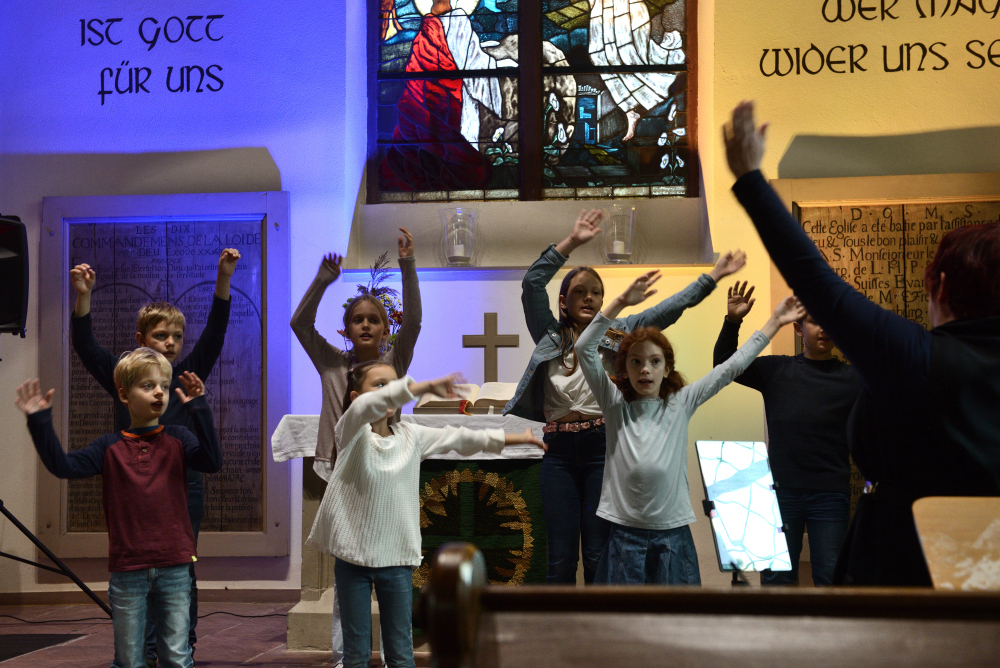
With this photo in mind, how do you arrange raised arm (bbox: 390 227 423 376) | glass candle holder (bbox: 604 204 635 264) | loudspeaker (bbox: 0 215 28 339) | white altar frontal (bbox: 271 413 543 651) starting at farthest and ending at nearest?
glass candle holder (bbox: 604 204 635 264), loudspeaker (bbox: 0 215 28 339), white altar frontal (bbox: 271 413 543 651), raised arm (bbox: 390 227 423 376)

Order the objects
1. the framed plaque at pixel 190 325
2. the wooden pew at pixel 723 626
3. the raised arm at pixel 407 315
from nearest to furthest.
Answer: the wooden pew at pixel 723 626 → the raised arm at pixel 407 315 → the framed plaque at pixel 190 325

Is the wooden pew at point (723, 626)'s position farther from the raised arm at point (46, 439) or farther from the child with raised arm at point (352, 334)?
the child with raised arm at point (352, 334)

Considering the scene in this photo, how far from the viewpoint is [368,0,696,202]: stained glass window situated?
5.75 m

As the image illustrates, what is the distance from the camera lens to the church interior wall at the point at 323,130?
15.6 feet

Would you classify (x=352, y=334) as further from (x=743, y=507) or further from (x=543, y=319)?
(x=743, y=507)

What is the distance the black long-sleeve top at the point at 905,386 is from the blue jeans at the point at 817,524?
183 centimetres

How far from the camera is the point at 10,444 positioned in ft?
16.8

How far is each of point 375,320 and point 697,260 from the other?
2568 millimetres

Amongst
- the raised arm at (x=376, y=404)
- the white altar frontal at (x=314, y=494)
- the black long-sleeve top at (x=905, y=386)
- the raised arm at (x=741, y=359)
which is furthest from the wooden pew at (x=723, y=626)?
the white altar frontal at (x=314, y=494)

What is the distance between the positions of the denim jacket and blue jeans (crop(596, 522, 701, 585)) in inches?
28.9

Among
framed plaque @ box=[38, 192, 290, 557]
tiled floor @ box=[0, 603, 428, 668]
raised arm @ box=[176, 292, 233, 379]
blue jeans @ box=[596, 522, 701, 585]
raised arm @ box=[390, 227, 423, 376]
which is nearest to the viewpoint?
blue jeans @ box=[596, 522, 701, 585]

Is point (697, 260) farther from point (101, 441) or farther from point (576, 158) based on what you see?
point (101, 441)

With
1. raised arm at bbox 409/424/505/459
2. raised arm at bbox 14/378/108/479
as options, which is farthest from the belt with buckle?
raised arm at bbox 14/378/108/479

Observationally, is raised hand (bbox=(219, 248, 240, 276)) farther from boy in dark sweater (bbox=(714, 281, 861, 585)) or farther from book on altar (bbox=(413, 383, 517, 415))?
boy in dark sweater (bbox=(714, 281, 861, 585))
